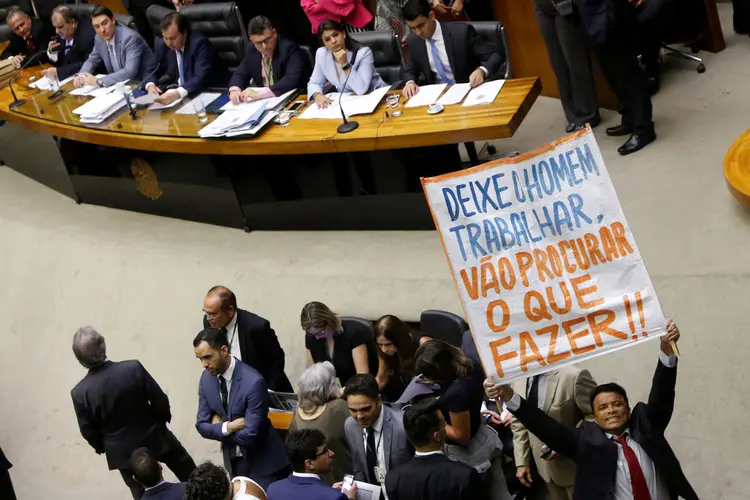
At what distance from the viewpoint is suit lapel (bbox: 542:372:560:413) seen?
3.77m

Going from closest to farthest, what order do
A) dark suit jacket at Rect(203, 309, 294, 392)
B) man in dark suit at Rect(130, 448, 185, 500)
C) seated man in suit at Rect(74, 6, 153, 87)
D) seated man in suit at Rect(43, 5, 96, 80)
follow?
1. man in dark suit at Rect(130, 448, 185, 500)
2. dark suit jacket at Rect(203, 309, 294, 392)
3. seated man in suit at Rect(74, 6, 153, 87)
4. seated man in suit at Rect(43, 5, 96, 80)

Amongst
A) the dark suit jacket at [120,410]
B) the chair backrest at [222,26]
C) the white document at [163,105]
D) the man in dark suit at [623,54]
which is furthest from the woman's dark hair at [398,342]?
the chair backrest at [222,26]

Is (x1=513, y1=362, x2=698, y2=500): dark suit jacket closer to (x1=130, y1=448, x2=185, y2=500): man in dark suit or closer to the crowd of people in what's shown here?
the crowd of people

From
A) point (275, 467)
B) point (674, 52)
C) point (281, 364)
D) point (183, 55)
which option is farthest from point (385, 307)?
point (674, 52)

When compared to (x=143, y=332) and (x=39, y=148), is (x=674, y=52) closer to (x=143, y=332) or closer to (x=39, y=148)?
(x=143, y=332)

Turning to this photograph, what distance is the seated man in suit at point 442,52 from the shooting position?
607cm

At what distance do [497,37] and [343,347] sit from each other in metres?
2.57

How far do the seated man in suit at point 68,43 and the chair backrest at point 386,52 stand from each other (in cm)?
286

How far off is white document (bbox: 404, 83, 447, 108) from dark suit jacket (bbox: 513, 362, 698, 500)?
9.46ft

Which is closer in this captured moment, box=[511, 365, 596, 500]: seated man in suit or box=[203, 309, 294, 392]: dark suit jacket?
box=[511, 365, 596, 500]: seated man in suit

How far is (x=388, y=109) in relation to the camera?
6.01m

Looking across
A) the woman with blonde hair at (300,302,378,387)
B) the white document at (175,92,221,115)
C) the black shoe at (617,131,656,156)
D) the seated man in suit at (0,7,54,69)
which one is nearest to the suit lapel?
the woman with blonde hair at (300,302,378,387)

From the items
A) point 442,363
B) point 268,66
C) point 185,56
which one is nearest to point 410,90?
→ point 268,66

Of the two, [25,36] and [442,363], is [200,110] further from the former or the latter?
[442,363]
